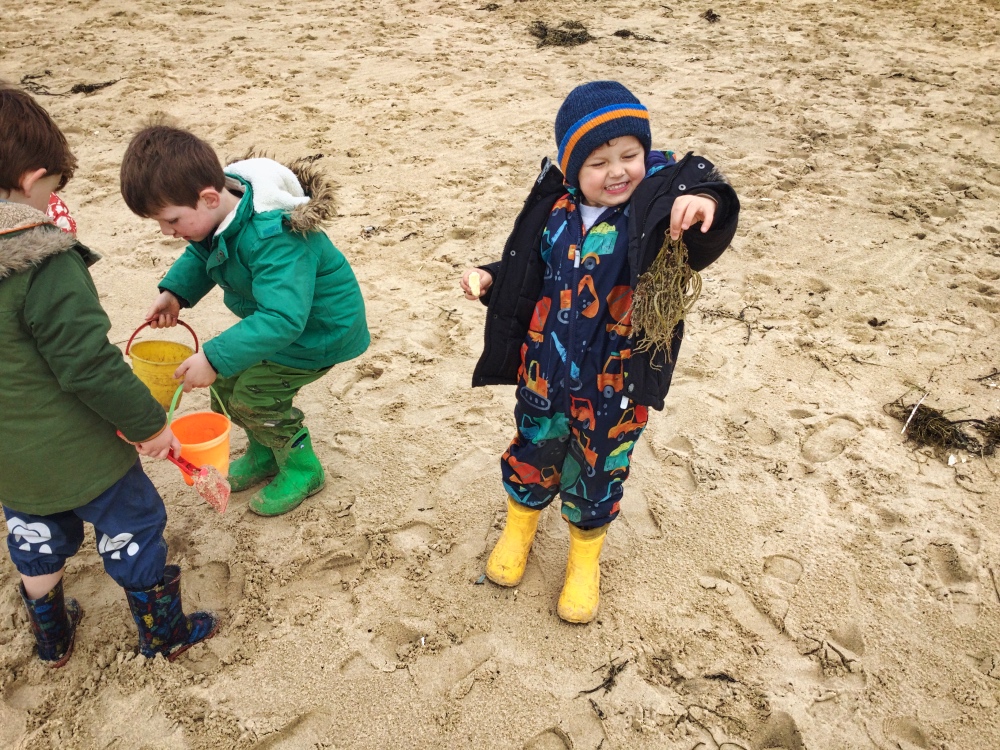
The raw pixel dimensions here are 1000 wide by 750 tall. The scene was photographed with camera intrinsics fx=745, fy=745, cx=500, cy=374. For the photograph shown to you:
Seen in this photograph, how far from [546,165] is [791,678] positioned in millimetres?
1702

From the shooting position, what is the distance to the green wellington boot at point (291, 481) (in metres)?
2.83

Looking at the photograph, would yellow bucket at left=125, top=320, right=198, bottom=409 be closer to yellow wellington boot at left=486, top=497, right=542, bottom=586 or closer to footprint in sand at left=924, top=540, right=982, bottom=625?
yellow wellington boot at left=486, top=497, right=542, bottom=586

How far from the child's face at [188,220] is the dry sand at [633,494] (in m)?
1.15

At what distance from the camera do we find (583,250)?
77.9 inches

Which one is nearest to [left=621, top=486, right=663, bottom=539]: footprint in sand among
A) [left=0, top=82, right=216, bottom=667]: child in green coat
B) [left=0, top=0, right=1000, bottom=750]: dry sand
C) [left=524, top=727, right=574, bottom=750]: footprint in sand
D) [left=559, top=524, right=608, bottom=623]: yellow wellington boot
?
[left=0, top=0, right=1000, bottom=750]: dry sand

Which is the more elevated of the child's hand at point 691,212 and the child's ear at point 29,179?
the child's hand at point 691,212

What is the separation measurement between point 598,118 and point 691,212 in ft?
1.17

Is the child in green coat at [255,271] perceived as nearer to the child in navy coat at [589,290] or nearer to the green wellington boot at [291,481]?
the green wellington boot at [291,481]

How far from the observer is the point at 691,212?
1717mm

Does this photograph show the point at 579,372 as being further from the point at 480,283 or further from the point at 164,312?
the point at 164,312

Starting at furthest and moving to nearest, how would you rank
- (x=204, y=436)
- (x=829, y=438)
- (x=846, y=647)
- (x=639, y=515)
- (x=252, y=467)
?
1. (x=829, y=438)
2. (x=252, y=467)
3. (x=639, y=515)
4. (x=204, y=436)
5. (x=846, y=647)

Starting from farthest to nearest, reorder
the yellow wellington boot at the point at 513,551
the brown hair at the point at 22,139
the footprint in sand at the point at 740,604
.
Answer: the yellow wellington boot at the point at 513,551
the footprint in sand at the point at 740,604
the brown hair at the point at 22,139

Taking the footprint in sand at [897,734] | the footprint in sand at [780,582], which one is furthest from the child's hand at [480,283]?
the footprint in sand at [897,734]

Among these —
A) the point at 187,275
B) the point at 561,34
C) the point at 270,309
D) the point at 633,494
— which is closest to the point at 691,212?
the point at 270,309
